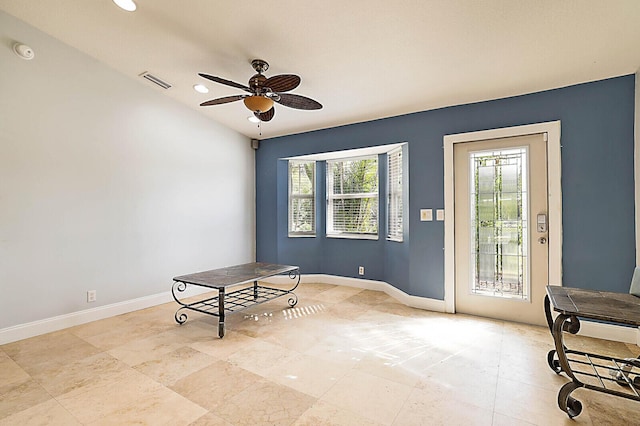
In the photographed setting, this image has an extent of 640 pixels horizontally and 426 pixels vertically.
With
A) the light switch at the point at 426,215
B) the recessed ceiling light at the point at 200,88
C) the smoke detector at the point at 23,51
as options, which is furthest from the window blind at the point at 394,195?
the smoke detector at the point at 23,51

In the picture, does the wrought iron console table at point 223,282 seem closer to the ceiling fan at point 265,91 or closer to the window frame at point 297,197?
the window frame at point 297,197

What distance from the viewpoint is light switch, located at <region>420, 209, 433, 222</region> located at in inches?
152

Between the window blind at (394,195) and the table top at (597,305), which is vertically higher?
the window blind at (394,195)

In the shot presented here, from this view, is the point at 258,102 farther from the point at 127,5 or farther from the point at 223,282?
the point at 223,282

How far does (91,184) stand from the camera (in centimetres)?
352

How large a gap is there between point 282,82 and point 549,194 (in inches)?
115

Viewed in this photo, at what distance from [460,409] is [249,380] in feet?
4.68

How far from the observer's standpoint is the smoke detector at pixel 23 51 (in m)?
2.96

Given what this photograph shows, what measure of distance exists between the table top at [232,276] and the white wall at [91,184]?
93 centimetres

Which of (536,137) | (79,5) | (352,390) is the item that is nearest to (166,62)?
(79,5)

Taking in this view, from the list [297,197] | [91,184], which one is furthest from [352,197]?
[91,184]

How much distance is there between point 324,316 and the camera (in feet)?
11.9

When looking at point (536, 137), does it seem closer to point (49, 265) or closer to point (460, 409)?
point (460, 409)

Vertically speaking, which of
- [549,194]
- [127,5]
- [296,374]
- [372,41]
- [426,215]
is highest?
[127,5]
